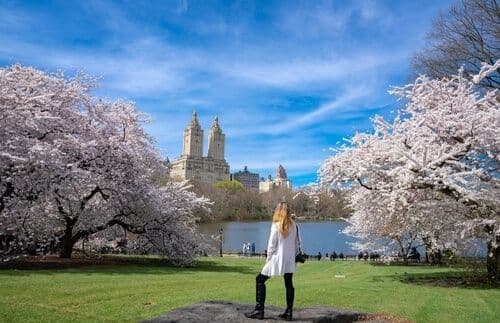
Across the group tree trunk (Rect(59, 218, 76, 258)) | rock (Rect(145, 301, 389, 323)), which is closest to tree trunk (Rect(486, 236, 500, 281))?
rock (Rect(145, 301, 389, 323))

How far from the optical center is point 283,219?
300 inches

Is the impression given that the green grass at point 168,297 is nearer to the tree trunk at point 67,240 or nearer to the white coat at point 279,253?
the white coat at point 279,253

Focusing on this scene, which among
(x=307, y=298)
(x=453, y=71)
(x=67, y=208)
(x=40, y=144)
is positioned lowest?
(x=307, y=298)

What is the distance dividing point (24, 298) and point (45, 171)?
7558 millimetres

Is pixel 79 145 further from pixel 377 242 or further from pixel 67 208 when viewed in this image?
pixel 377 242

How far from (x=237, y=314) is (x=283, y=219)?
1498 millimetres

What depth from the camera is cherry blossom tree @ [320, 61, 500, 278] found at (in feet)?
45.6

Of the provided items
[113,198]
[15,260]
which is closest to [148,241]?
[113,198]

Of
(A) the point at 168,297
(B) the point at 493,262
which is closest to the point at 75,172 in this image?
(A) the point at 168,297

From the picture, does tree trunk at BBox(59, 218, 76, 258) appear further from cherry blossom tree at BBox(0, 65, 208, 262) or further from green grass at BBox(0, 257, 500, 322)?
green grass at BBox(0, 257, 500, 322)

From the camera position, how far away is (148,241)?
2286cm

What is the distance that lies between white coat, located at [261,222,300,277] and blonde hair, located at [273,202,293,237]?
5 cm

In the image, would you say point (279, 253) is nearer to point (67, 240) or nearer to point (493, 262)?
point (493, 262)

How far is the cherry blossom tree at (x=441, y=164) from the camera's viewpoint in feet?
45.6
